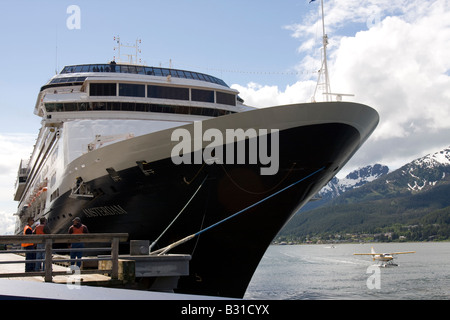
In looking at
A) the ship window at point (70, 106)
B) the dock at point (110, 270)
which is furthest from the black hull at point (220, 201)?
the ship window at point (70, 106)

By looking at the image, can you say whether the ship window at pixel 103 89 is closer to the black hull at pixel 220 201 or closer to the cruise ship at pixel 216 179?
the cruise ship at pixel 216 179

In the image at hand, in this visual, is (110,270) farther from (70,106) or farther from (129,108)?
(70,106)

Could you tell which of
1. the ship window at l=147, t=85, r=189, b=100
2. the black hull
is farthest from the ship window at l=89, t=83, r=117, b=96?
the black hull

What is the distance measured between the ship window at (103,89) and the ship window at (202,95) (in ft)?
10.0

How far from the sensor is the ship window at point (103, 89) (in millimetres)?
20516

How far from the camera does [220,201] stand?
14281 millimetres

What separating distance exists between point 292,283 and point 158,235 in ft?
120

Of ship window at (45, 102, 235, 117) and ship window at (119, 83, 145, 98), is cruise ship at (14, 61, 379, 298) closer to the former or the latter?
ship window at (45, 102, 235, 117)

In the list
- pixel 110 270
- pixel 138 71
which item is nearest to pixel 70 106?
pixel 138 71

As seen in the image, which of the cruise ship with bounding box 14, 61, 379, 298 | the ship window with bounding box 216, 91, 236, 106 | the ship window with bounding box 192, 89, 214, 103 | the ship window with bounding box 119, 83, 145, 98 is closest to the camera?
the cruise ship with bounding box 14, 61, 379, 298

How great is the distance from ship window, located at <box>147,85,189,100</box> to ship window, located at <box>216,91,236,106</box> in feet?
4.66

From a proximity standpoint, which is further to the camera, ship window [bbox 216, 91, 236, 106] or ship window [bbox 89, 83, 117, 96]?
ship window [bbox 216, 91, 236, 106]

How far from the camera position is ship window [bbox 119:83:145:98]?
20.4m
